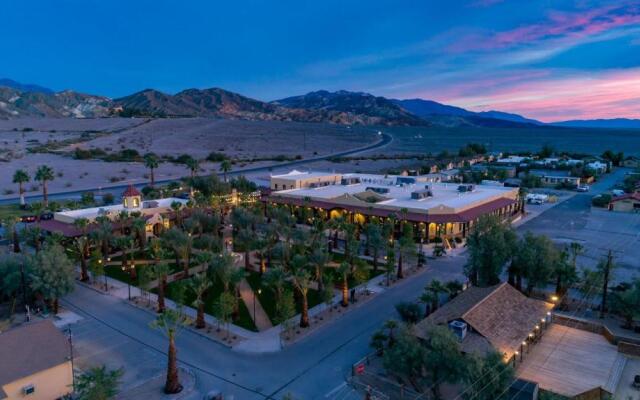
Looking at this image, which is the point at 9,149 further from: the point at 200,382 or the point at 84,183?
the point at 200,382

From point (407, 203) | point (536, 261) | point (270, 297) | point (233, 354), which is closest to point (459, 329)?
point (536, 261)

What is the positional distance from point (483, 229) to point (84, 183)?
3494 inches

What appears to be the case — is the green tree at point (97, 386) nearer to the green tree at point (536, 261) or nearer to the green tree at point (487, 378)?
the green tree at point (487, 378)

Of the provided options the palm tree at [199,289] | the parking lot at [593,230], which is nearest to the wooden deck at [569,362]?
the parking lot at [593,230]

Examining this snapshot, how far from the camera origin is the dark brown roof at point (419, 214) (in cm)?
5394

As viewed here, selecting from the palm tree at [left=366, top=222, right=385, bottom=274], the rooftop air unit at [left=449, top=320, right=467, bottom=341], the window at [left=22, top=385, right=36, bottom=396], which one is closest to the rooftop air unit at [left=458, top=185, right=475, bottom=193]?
the palm tree at [left=366, top=222, right=385, bottom=274]

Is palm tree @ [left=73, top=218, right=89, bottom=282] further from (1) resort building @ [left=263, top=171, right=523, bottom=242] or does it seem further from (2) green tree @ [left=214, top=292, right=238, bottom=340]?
(1) resort building @ [left=263, top=171, right=523, bottom=242]

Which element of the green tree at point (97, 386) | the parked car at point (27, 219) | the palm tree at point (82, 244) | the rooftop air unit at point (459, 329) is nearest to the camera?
the green tree at point (97, 386)

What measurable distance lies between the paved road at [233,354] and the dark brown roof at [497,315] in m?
5.56

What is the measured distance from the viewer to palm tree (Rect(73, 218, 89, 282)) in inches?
1601

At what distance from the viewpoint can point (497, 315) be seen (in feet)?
90.2

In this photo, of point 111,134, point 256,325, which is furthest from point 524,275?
point 111,134

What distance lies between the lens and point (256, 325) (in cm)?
3170

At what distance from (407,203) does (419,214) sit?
13.2 feet
